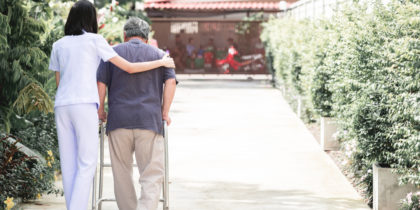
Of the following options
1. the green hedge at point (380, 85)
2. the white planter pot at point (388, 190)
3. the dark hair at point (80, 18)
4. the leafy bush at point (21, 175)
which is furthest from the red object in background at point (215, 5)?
the dark hair at point (80, 18)

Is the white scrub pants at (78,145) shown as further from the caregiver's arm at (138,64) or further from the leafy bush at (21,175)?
the leafy bush at (21,175)

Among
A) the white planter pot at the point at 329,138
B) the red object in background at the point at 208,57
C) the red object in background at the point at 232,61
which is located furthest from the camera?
the red object in background at the point at 208,57

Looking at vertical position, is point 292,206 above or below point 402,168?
below

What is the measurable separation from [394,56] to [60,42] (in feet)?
8.35

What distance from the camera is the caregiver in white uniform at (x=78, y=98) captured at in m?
5.49

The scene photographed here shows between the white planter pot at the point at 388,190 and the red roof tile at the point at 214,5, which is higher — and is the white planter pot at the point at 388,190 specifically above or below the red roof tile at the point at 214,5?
below

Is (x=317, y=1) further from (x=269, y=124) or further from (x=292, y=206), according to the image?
(x=292, y=206)

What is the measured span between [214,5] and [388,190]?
93.8ft

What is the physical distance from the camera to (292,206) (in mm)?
7352

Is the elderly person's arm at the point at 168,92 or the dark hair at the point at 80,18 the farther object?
the elderly person's arm at the point at 168,92

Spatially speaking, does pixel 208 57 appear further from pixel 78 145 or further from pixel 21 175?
pixel 78 145

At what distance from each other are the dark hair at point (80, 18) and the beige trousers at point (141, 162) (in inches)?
32.8

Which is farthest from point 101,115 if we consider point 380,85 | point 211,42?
point 211,42

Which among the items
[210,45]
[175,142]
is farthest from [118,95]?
[210,45]
